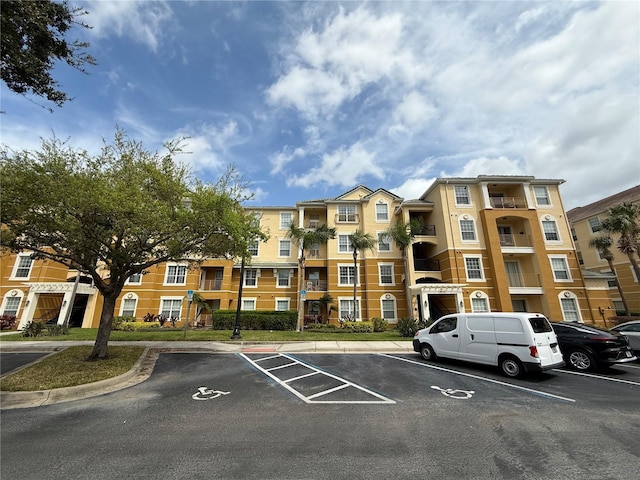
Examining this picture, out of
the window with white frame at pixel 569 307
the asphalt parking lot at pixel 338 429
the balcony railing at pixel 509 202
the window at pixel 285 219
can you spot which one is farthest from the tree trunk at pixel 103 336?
the window with white frame at pixel 569 307

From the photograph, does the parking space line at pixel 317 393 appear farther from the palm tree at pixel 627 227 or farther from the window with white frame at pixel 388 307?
the palm tree at pixel 627 227

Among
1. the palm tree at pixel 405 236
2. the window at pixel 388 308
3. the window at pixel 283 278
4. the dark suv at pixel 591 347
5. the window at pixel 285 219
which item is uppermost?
the window at pixel 285 219

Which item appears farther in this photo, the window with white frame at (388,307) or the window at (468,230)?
the window with white frame at (388,307)

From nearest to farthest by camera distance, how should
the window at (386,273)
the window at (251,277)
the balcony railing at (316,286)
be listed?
the window at (386,273) < the balcony railing at (316,286) < the window at (251,277)

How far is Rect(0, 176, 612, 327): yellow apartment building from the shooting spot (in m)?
23.2

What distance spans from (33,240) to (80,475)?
9.14m

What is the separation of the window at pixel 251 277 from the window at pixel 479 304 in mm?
19715

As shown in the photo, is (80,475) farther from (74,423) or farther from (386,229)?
(386,229)

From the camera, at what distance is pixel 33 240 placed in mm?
9273

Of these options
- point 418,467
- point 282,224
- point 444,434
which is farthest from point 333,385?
point 282,224

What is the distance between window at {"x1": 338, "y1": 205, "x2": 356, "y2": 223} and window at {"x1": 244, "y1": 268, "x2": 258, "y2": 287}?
10.1 metres

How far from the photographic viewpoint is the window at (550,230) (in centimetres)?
2478

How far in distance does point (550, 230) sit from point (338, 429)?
2914 centimetres

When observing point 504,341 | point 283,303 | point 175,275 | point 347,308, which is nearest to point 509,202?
point 347,308
